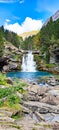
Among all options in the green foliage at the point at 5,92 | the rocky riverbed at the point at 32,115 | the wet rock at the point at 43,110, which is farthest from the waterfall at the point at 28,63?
the green foliage at the point at 5,92

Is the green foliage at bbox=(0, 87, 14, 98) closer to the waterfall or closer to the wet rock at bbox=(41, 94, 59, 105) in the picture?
the wet rock at bbox=(41, 94, 59, 105)

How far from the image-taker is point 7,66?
3388 inches

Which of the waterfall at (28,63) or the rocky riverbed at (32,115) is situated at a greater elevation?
the rocky riverbed at (32,115)

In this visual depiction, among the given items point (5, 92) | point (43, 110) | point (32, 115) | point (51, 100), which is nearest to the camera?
point (32, 115)

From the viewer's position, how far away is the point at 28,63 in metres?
95.3

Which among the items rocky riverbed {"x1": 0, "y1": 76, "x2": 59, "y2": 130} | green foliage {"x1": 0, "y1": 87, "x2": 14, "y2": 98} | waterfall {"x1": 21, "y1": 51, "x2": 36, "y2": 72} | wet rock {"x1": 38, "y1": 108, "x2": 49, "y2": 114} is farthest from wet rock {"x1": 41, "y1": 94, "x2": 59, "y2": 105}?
waterfall {"x1": 21, "y1": 51, "x2": 36, "y2": 72}

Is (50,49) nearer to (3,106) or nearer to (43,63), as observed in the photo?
(43,63)

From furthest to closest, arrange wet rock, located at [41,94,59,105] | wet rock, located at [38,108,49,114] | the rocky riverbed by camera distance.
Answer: wet rock, located at [41,94,59,105]
wet rock, located at [38,108,49,114]
the rocky riverbed

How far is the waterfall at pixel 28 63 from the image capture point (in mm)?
90762

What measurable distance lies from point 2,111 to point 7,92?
2917mm

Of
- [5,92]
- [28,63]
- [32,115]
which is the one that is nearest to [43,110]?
[32,115]

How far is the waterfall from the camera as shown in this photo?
298ft

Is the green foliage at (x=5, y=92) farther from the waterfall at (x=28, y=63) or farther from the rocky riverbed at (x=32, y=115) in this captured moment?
the waterfall at (x=28, y=63)

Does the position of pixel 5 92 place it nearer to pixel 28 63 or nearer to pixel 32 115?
pixel 32 115
